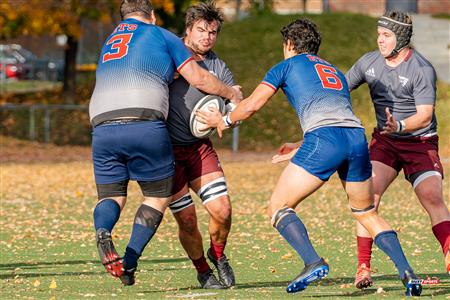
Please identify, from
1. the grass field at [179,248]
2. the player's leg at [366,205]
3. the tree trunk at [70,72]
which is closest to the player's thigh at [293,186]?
the player's leg at [366,205]

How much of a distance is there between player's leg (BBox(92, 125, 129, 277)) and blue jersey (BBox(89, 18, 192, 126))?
135 millimetres

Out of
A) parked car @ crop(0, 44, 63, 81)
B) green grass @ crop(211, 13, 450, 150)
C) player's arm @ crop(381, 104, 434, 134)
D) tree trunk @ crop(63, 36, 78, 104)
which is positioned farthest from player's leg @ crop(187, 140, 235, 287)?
parked car @ crop(0, 44, 63, 81)

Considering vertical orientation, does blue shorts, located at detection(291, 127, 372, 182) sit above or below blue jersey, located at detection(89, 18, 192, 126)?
below

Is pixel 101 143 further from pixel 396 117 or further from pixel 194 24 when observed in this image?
Result: pixel 396 117

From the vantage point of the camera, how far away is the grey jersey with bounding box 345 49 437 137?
940 centimetres

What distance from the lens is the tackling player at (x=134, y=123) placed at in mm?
8633

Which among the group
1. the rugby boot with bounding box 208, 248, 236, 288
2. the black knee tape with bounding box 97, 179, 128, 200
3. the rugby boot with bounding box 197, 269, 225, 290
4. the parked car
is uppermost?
the black knee tape with bounding box 97, 179, 128, 200

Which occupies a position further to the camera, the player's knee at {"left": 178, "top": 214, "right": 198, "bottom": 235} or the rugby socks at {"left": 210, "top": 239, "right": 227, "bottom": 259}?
the rugby socks at {"left": 210, "top": 239, "right": 227, "bottom": 259}

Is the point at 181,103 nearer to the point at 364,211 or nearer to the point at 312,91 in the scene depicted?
the point at 312,91

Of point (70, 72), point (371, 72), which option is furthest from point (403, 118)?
point (70, 72)

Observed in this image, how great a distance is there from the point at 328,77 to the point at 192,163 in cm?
136

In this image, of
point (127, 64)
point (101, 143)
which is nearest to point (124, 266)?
point (101, 143)

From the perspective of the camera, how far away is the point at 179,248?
42.5 ft

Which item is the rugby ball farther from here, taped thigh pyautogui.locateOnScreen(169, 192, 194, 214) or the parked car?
the parked car
